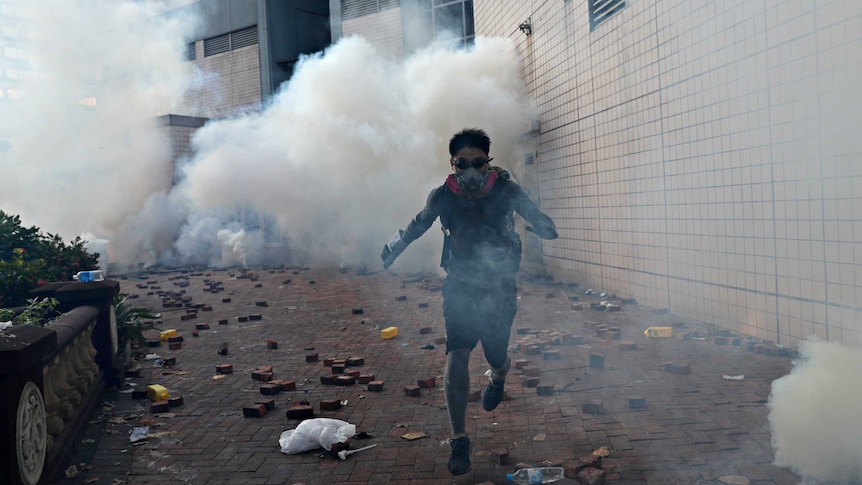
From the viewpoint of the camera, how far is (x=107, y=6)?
15.3m

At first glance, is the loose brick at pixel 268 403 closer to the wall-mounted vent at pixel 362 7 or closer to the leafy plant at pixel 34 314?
the leafy plant at pixel 34 314

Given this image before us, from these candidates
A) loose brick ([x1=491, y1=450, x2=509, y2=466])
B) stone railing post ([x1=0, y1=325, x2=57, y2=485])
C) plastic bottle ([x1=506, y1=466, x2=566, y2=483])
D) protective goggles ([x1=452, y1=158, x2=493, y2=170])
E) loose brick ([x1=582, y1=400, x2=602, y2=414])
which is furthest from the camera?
loose brick ([x1=582, y1=400, x2=602, y2=414])

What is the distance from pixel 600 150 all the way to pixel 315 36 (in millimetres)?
20134

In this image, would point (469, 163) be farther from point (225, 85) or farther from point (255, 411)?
point (225, 85)

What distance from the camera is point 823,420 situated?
3.34 m

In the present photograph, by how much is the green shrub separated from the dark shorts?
494 centimetres

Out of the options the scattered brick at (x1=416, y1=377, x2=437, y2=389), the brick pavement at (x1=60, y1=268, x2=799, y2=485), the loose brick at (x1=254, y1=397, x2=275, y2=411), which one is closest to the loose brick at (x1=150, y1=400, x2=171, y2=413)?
the brick pavement at (x1=60, y1=268, x2=799, y2=485)

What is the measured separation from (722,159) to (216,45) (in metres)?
24.8

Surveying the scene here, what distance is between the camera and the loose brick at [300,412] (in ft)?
16.1

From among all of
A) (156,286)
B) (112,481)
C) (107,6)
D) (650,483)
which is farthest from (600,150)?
(107,6)

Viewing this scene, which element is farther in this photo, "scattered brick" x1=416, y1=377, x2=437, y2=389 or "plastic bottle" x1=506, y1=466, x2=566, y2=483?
"scattered brick" x1=416, y1=377, x2=437, y2=389

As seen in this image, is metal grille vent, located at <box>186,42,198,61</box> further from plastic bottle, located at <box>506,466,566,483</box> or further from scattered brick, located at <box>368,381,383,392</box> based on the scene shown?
plastic bottle, located at <box>506,466,566,483</box>

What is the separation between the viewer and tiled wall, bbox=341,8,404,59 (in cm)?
Result: 1986

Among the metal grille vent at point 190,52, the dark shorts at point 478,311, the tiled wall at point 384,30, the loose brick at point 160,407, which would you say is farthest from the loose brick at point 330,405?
the metal grille vent at point 190,52
